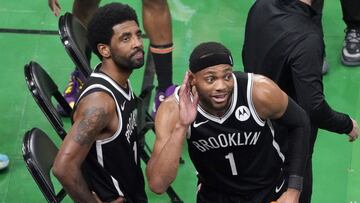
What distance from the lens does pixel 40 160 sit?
3541mm

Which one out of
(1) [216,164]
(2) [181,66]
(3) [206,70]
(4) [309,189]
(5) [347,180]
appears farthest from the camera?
(2) [181,66]

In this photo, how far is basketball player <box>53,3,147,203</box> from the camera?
10.8ft

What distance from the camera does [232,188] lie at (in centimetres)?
353

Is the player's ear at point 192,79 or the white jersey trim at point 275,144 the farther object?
the white jersey trim at point 275,144

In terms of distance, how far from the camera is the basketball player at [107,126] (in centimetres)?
329

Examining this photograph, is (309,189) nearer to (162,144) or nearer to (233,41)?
(162,144)

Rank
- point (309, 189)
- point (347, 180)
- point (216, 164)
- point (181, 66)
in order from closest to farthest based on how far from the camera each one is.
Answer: point (216, 164) → point (309, 189) → point (347, 180) → point (181, 66)

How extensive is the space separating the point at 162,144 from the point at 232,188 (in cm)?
51

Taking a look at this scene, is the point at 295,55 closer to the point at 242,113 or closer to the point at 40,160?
the point at 242,113

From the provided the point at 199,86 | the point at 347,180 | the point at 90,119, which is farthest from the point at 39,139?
the point at 347,180

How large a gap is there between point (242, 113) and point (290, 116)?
1.00 feet

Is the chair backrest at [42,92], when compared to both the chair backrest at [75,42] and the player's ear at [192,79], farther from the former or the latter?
the player's ear at [192,79]

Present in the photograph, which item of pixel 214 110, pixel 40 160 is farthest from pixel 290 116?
pixel 40 160

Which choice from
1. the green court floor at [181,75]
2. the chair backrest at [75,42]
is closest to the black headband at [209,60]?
the chair backrest at [75,42]
